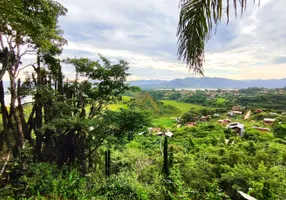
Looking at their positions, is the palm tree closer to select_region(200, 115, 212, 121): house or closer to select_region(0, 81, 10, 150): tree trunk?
select_region(0, 81, 10, 150): tree trunk

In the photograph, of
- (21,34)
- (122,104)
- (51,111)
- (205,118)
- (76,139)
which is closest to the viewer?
(21,34)

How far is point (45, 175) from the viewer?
447cm

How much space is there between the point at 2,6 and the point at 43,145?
5172mm

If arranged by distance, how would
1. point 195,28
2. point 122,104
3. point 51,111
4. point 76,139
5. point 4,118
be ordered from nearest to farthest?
point 195,28 < point 4,118 < point 51,111 < point 76,139 < point 122,104

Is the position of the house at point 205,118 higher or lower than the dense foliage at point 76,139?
lower

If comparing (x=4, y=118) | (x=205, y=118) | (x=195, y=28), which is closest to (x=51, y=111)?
(x=4, y=118)

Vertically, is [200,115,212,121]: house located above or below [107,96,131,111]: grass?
below

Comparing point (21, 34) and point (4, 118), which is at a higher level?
point (21, 34)

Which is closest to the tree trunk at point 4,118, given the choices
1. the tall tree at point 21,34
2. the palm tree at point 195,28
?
the tall tree at point 21,34

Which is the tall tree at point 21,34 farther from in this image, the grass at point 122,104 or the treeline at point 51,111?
the grass at point 122,104

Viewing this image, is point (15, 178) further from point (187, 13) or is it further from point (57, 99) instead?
point (187, 13)

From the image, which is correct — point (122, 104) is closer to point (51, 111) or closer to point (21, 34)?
point (51, 111)

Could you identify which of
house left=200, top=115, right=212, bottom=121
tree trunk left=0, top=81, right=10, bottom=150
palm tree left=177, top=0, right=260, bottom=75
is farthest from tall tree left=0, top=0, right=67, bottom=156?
house left=200, top=115, right=212, bottom=121

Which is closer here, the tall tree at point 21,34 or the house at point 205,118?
the tall tree at point 21,34
